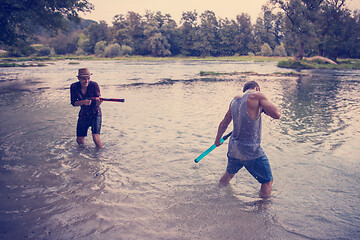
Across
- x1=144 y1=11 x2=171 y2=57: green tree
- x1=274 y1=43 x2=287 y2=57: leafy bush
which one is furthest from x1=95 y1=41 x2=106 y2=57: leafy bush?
x1=274 y1=43 x2=287 y2=57: leafy bush

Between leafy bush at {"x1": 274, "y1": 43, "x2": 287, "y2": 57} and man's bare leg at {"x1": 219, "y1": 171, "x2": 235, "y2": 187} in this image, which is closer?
man's bare leg at {"x1": 219, "y1": 171, "x2": 235, "y2": 187}

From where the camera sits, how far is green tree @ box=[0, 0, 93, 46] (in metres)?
21.0

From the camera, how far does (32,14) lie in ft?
72.0

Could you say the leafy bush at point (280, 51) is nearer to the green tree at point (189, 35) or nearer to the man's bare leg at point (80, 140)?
the green tree at point (189, 35)

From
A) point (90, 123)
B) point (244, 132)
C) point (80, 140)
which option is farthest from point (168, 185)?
point (80, 140)

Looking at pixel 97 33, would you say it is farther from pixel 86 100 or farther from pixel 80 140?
pixel 86 100

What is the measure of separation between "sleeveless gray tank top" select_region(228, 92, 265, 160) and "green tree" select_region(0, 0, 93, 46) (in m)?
21.8

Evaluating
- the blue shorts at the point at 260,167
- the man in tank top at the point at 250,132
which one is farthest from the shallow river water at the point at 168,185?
the man in tank top at the point at 250,132

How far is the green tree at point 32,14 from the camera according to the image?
21.0 metres

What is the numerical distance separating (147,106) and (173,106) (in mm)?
1351

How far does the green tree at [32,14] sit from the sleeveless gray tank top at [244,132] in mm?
21823

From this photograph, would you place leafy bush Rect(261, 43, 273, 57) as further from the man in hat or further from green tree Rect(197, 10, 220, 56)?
the man in hat

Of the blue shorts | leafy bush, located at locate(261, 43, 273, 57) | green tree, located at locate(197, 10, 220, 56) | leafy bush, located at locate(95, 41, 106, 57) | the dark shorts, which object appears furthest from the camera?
green tree, located at locate(197, 10, 220, 56)

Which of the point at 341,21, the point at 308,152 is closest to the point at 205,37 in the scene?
the point at 341,21
